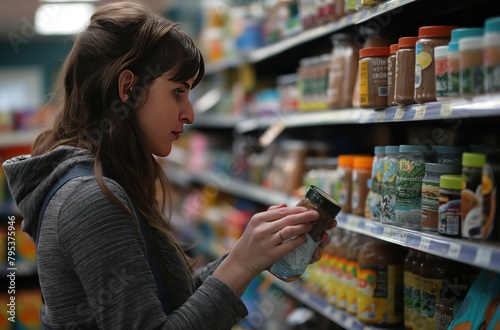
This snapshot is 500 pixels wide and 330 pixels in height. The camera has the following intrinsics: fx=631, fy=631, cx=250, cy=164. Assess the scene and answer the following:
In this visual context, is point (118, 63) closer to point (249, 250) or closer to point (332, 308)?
point (249, 250)

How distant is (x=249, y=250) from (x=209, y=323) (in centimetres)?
21

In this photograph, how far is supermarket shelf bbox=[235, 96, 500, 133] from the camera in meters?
1.46

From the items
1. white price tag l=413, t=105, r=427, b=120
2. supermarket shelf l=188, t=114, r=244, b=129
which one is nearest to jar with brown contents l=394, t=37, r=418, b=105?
white price tag l=413, t=105, r=427, b=120

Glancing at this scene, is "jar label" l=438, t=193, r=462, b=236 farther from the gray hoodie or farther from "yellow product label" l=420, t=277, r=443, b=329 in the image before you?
the gray hoodie

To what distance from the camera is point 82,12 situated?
8414 millimetres

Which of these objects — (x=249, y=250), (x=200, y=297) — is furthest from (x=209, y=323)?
(x=249, y=250)

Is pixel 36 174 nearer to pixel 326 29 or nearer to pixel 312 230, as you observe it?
pixel 312 230

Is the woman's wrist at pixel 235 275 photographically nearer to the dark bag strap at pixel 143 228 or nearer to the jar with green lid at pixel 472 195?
the dark bag strap at pixel 143 228

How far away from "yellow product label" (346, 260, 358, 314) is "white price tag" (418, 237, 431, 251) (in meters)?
0.69

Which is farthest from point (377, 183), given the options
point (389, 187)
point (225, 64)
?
point (225, 64)

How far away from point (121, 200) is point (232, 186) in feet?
9.93

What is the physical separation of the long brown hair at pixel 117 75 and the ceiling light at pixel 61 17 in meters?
6.01

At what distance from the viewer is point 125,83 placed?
5.69ft

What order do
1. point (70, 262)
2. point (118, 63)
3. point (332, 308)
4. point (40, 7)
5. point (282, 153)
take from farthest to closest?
point (40, 7), point (282, 153), point (332, 308), point (118, 63), point (70, 262)
